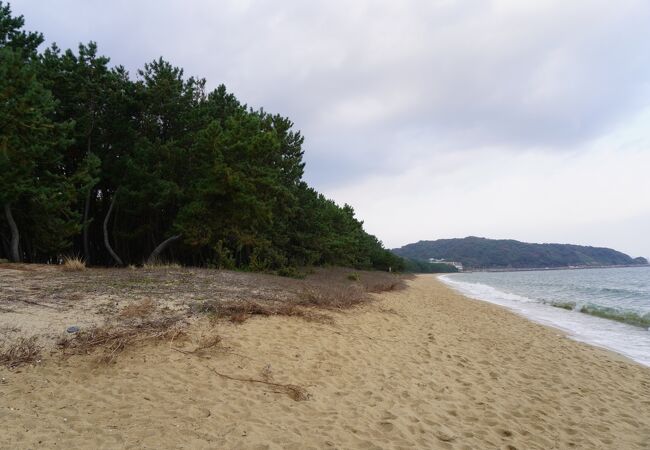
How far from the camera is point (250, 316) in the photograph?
28.5ft

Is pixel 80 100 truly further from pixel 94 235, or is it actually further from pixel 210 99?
pixel 94 235

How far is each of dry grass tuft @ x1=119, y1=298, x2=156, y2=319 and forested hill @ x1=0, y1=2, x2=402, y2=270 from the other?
11518 mm

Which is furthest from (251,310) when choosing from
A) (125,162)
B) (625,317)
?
(625,317)

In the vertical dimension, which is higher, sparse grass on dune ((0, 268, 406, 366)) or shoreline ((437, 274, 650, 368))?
sparse grass on dune ((0, 268, 406, 366))

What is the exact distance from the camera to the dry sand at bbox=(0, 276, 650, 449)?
13.4ft

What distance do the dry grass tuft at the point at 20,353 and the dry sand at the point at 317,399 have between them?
0.76 feet

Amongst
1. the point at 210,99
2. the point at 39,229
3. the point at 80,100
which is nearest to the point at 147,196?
the point at 39,229

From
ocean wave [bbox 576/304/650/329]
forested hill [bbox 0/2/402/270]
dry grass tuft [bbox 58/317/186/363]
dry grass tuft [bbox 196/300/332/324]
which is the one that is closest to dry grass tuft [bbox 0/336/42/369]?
dry grass tuft [bbox 58/317/186/363]

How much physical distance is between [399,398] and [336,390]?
1.00 meters

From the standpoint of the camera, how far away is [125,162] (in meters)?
22.4

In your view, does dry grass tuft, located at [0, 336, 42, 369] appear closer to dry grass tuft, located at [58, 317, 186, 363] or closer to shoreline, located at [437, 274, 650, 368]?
dry grass tuft, located at [58, 317, 186, 363]

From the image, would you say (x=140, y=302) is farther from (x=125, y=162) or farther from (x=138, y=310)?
(x=125, y=162)

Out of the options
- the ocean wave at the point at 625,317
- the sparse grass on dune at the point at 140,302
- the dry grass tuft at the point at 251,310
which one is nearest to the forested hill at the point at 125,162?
the sparse grass on dune at the point at 140,302

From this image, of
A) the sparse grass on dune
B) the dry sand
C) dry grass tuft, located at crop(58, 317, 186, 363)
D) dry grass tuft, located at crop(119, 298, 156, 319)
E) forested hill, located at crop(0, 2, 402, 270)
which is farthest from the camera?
forested hill, located at crop(0, 2, 402, 270)
